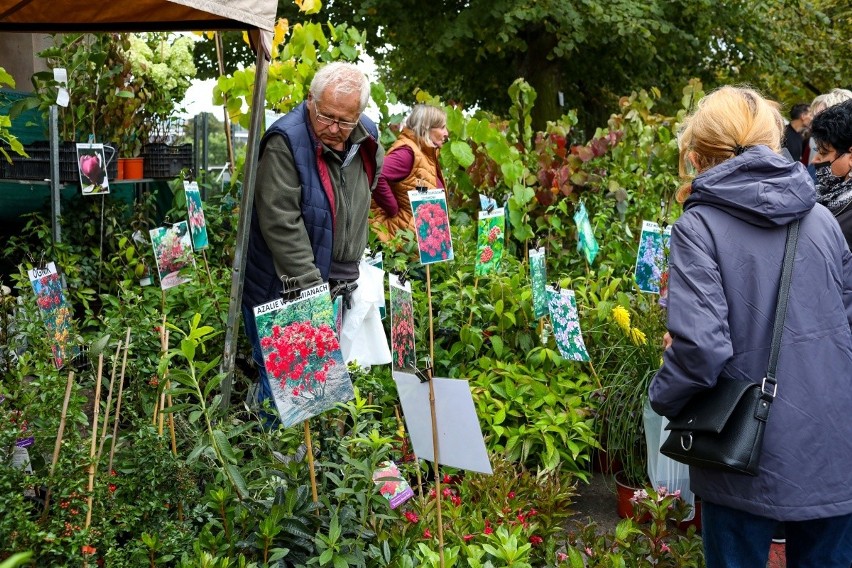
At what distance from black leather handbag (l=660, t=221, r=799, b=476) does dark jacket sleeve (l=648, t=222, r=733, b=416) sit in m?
0.05

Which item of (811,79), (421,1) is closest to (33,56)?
(421,1)

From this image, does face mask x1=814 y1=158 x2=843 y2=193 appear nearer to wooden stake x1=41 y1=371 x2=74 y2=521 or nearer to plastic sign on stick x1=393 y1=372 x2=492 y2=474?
plastic sign on stick x1=393 y1=372 x2=492 y2=474

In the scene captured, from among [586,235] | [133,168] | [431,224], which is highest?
[133,168]

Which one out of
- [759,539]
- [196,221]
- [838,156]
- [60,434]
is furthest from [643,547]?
[196,221]

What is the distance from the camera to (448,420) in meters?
2.49

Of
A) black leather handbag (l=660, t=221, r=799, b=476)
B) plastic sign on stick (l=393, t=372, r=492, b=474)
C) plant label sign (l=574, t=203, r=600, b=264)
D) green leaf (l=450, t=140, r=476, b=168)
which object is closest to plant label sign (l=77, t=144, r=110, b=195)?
green leaf (l=450, t=140, r=476, b=168)

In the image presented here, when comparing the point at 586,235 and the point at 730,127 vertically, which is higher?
the point at 730,127

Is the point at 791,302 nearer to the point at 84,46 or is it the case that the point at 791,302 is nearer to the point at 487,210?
the point at 487,210

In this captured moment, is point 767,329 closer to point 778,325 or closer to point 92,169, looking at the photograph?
point 778,325

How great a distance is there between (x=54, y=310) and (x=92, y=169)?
1.50 meters

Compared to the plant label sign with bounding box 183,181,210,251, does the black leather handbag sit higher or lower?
lower

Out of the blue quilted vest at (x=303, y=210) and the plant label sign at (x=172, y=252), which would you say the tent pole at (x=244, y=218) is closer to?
the blue quilted vest at (x=303, y=210)

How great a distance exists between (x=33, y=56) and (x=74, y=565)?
5.00 m

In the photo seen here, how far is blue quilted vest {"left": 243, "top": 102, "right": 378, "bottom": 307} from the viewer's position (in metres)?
3.35
